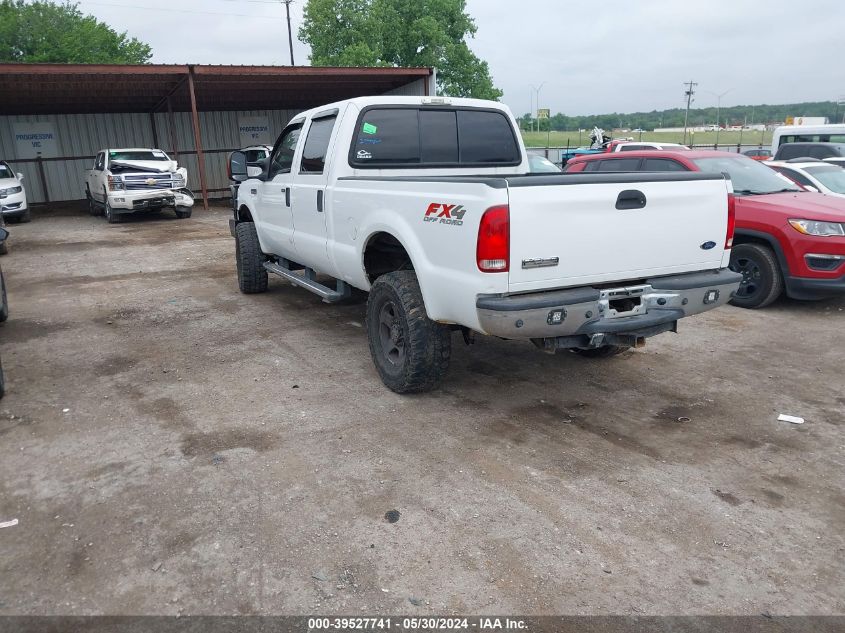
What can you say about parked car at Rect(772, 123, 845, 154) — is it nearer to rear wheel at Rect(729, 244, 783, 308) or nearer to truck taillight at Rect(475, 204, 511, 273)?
rear wheel at Rect(729, 244, 783, 308)

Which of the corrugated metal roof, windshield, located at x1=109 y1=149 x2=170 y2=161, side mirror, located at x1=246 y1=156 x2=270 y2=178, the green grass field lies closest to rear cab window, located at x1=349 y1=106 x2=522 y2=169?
side mirror, located at x1=246 y1=156 x2=270 y2=178

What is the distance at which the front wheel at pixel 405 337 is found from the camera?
444 centimetres

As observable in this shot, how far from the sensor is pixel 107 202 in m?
16.7

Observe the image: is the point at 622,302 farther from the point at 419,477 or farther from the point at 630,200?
the point at 419,477

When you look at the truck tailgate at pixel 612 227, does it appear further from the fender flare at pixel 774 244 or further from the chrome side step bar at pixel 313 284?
the fender flare at pixel 774 244

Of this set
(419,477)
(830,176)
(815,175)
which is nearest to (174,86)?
(815,175)

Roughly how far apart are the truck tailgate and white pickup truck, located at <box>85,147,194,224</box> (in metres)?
15.1

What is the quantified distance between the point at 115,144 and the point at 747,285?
77.0 feet

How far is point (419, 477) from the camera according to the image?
144 inches

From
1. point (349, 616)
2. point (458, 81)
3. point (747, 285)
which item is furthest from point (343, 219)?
point (458, 81)

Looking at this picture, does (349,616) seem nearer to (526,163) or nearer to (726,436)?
(726,436)

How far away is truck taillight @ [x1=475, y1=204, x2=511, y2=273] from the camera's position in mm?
3537

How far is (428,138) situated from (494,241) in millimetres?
2272

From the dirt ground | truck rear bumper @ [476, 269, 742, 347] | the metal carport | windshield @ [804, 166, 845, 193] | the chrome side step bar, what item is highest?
the metal carport
